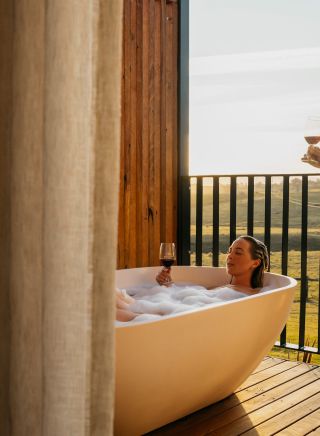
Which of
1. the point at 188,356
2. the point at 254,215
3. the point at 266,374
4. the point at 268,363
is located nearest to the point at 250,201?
the point at 254,215

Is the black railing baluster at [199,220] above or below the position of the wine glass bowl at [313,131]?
below

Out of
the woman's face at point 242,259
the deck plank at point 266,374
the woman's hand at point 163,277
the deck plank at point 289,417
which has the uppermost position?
the woman's face at point 242,259

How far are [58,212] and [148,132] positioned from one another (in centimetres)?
305

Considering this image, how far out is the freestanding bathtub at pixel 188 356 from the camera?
187cm

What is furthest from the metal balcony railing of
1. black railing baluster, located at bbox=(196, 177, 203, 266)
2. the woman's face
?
the woman's face

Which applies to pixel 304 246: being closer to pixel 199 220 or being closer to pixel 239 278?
pixel 239 278

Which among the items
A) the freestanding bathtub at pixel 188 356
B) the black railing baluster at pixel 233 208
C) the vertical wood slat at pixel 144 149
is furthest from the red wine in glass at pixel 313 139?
the vertical wood slat at pixel 144 149

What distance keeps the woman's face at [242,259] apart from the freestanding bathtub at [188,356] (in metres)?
0.38

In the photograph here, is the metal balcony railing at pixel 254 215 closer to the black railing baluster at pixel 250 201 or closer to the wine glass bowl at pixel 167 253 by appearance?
the black railing baluster at pixel 250 201

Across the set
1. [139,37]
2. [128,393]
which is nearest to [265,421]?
[128,393]

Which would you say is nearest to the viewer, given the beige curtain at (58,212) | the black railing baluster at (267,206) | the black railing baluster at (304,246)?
the beige curtain at (58,212)

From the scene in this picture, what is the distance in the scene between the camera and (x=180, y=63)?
4184 millimetres

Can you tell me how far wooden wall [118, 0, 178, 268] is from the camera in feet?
12.7

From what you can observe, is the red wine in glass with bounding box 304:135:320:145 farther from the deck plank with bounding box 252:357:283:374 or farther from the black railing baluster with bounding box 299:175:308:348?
the deck plank with bounding box 252:357:283:374
